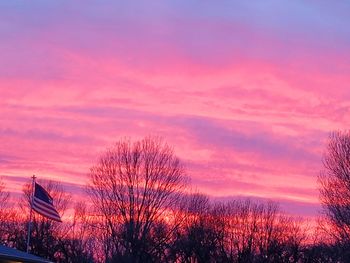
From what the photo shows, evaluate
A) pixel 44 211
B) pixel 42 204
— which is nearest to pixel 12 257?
pixel 44 211

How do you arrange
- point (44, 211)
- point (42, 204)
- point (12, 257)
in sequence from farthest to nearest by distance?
point (42, 204), point (44, 211), point (12, 257)

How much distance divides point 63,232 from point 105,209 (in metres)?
22.8

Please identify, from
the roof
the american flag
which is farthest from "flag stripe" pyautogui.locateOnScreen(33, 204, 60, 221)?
the roof

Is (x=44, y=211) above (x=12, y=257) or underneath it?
above

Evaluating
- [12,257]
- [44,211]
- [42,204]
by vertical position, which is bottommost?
[12,257]

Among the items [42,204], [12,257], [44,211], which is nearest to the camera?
[12,257]

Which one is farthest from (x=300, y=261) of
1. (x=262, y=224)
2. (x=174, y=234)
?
(x=174, y=234)

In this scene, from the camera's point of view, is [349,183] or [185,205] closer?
[349,183]

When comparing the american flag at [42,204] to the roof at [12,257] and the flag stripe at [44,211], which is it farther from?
the roof at [12,257]

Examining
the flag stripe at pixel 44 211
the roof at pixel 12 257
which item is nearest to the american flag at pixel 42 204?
the flag stripe at pixel 44 211

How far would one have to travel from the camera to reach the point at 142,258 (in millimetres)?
66062

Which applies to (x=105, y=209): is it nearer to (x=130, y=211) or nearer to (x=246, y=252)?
(x=130, y=211)

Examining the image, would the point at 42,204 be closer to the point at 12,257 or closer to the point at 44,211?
the point at 44,211

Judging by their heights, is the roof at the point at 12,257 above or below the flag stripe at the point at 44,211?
below
